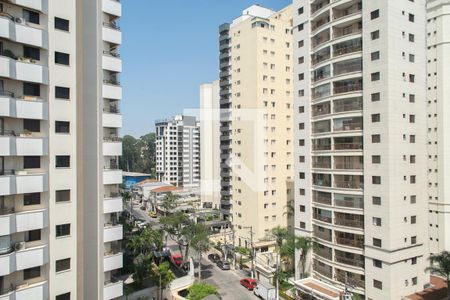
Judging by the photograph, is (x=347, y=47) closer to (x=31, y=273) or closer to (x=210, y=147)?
(x=31, y=273)

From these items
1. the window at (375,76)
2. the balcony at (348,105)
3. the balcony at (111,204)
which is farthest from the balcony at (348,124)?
the balcony at (111,204)

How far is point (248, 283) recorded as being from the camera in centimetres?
3631

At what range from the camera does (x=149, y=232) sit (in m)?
38.1

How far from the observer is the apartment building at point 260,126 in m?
49.9

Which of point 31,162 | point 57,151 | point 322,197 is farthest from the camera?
point 322,197

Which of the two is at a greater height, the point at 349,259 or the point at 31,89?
the point at 31,89

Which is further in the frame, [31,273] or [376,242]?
[376,242]

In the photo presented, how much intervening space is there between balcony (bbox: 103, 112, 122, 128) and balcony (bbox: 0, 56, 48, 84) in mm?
3919

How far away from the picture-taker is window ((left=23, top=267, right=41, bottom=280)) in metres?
17.5

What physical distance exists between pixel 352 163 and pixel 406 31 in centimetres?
1293

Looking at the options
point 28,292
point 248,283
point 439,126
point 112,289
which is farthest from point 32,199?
point 439,126

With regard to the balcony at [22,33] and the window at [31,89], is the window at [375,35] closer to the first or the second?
the balcony at [22,33]

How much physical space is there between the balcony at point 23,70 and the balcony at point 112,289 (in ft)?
42.4

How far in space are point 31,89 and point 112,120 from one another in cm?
478
